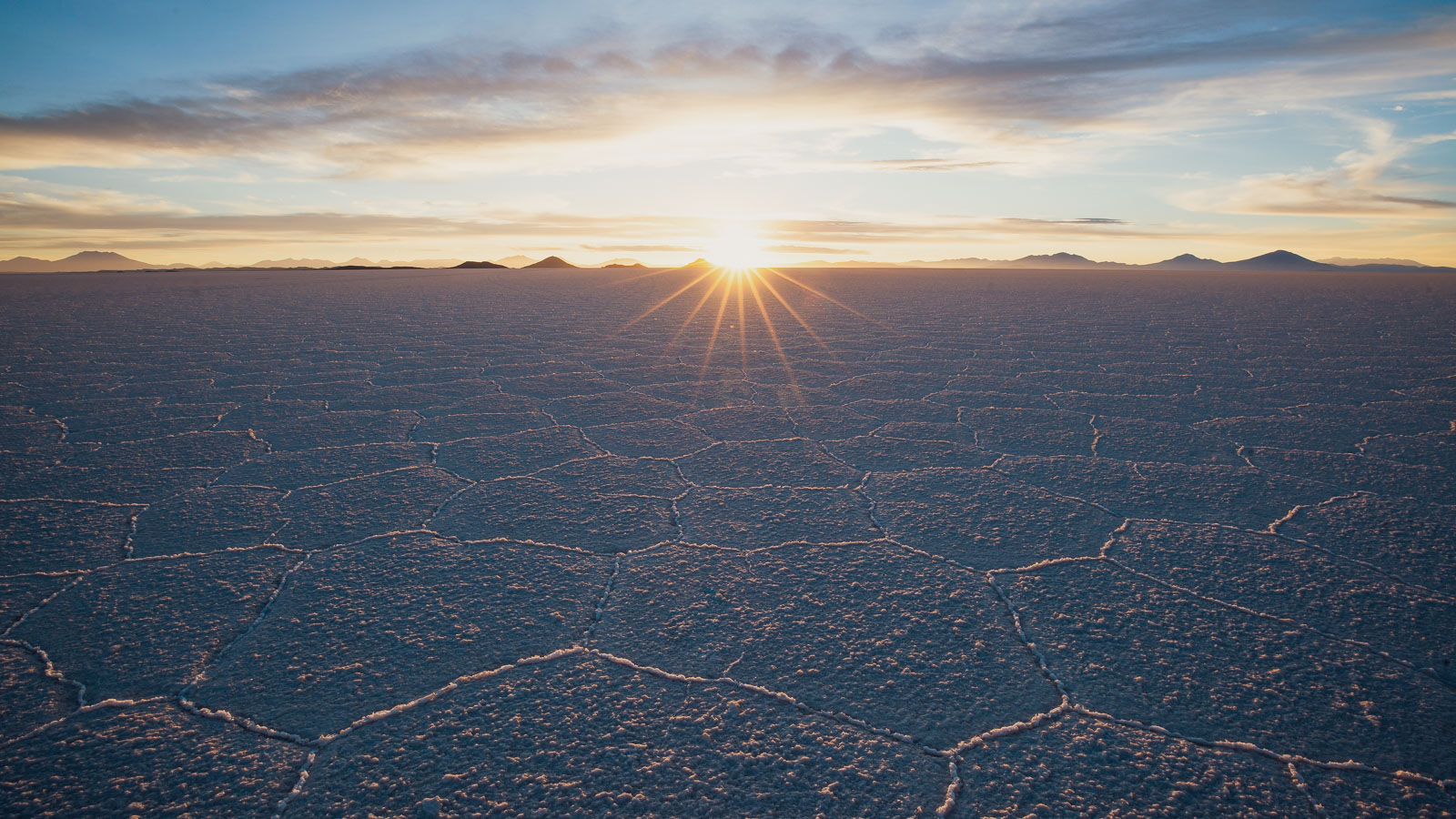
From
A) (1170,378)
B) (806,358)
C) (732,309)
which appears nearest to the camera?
(1170,378)

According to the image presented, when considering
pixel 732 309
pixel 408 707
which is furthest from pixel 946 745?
pixel 732 309

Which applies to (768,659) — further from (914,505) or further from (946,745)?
(914,505)

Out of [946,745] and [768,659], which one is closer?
[946,745]

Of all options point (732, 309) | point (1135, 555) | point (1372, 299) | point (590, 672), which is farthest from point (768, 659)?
point (1372, 299)

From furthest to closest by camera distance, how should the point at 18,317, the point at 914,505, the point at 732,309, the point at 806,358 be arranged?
the point at 732,309, the point at 18,317, the point at 806,358, the point at 914,505

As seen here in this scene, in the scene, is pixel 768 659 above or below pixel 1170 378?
below

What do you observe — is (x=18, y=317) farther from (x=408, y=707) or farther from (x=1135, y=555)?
(x=1135, y=555)
